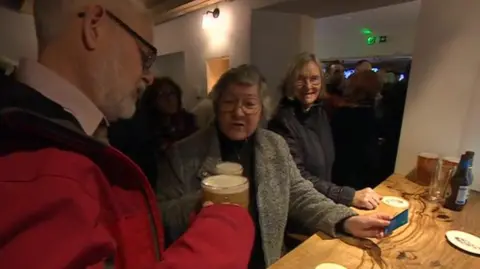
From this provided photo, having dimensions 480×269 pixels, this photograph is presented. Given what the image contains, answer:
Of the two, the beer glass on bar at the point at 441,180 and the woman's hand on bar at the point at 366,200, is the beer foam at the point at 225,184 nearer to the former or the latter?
the woman's hand on bar at the point at 366,200


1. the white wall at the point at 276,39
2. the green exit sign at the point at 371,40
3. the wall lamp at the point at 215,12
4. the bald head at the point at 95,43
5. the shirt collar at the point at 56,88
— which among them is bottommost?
the shirt collar at the point at 56,88

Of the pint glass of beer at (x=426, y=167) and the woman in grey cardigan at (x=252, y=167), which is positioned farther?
the pint glass of beer at (x=426, y=167)

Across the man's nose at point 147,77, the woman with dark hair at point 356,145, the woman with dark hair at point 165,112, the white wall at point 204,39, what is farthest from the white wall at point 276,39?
the man's nose at point 147,77

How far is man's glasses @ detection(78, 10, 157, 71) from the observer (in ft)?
1.62

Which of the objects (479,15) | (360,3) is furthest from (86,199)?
(360,3)

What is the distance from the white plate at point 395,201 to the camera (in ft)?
3.93

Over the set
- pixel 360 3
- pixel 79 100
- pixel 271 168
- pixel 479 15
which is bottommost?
pixel 271 168

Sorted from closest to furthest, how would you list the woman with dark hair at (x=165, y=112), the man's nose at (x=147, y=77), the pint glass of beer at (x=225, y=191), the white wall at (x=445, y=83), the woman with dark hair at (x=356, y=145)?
the man's nose at (x=147, y=77)
the pint glass of beer at (x=225, y=191)
the white wall at (x=445, y=83)
the woman with dark hair at (x=165, y=112)
the woman with dark hair at (x=356, y=145)

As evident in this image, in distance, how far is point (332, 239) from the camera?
3.02ft

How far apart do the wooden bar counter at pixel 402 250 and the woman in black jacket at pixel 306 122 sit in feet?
1.39

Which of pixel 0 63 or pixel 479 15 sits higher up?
pixel 479 15

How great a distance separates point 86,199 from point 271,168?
89cm

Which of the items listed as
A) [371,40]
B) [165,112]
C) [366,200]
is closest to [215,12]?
[165,112]

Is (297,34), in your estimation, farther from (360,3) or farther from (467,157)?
(467,157)
